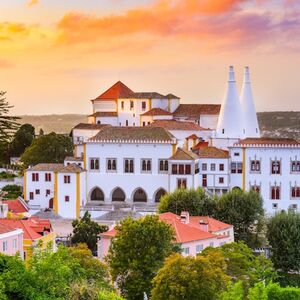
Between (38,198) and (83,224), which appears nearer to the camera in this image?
(83,224)

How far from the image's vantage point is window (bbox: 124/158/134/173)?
2456 inches

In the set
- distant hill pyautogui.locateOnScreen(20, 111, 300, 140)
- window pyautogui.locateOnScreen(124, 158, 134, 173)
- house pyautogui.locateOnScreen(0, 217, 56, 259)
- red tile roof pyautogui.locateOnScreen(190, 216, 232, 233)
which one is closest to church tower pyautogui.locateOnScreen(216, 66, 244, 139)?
window pyautogui.locateOnScreen(124, 158, 134, 173)

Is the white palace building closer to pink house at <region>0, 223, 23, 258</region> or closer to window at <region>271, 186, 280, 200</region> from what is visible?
window at <region>271, 186, 280, 200</region>

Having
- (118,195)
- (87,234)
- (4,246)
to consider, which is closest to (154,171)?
(118,195)

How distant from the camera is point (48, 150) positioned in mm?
71625

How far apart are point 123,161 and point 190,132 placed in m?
7.90

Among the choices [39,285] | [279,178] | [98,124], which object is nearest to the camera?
[39,285]

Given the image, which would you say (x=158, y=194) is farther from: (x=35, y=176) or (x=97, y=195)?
(x=35, y=176)

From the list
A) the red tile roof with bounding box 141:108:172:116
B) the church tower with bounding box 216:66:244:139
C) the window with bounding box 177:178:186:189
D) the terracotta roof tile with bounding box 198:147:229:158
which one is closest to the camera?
the window with bounding box 177:178:186:189

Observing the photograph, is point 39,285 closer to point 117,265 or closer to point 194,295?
point 194,295

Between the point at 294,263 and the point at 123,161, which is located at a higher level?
the point at 123,161

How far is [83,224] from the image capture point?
48562 mm

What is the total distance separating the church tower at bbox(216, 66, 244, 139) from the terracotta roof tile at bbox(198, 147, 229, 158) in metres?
3.39

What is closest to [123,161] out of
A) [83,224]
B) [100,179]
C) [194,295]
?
[100,179]
